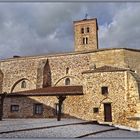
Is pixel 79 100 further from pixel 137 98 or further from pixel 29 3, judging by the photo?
pixel 29 3

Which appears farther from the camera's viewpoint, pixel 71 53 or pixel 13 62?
pixel 13 62

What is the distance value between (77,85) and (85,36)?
14770 millimetres

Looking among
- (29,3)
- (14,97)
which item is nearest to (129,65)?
(14,97)

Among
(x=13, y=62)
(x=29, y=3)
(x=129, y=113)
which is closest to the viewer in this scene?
(x=29, y=3)

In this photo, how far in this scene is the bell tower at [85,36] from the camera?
3183cm

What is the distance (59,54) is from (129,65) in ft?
16.9

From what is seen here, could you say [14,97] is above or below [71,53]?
below

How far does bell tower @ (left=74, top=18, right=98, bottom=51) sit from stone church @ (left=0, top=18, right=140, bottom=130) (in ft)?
38.7

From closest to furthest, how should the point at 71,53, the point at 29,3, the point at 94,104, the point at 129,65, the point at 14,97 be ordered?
the point at 29,3
the point at 94,104
the point at 14,97
the point at 129,65
the point at 71,53

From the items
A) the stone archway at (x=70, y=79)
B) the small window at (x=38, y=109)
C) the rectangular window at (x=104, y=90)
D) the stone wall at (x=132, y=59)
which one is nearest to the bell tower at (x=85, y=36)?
the stone archway at (x=70, y=79)

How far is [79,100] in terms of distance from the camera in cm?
1556

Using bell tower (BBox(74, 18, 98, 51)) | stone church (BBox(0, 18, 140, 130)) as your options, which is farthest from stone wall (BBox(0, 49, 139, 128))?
bell tower (BBox(74, 18, 98, 51))

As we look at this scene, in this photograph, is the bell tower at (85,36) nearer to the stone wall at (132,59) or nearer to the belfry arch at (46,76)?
the belfry arch at (46,76)

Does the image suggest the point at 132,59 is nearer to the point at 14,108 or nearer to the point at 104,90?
the point at 104,90
